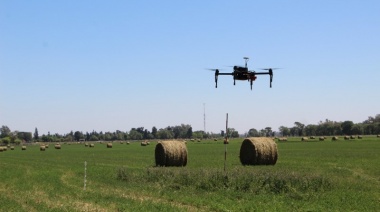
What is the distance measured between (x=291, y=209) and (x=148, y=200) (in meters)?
5.99

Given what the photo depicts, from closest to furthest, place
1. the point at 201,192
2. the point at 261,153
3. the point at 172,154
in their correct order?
1. the point at 201,192
2. the point at 261,153
3. the point at 172,154

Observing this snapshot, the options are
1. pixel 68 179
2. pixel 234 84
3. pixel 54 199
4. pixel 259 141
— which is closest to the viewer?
pixel 54 199

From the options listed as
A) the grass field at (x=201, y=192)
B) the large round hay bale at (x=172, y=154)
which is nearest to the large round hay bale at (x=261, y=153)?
the large round hay bale at (x=172, y=154)

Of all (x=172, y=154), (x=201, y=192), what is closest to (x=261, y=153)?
(x=172, y=154)

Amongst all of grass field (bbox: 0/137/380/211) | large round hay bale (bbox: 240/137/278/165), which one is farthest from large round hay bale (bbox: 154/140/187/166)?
grass field (bbox: 0/137/380/211)

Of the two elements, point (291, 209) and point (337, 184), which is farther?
point (337, 184)

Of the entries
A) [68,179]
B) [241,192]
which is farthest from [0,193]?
[241,192]

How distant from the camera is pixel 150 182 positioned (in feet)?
81.0

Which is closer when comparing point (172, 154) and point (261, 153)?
point (261, 153)

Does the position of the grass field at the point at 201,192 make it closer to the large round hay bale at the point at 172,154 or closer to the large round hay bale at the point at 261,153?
the large round hay bale at the point at 261,153

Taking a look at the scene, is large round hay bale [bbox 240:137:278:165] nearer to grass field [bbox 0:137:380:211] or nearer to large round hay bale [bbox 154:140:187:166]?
large round hay bale [bbox 154:140:187:166]

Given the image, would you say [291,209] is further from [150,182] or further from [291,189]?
[150,182]

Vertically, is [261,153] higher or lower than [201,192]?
higher

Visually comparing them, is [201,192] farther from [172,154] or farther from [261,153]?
[261,153]
